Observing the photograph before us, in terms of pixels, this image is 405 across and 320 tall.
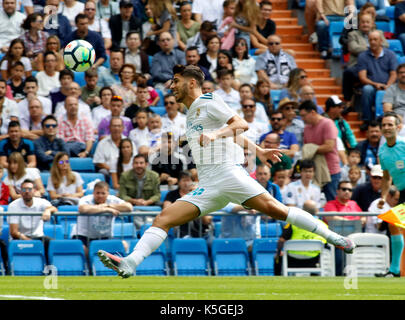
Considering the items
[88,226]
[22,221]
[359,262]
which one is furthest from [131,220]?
[359,262]

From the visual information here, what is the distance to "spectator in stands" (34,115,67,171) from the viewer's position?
1636 cm

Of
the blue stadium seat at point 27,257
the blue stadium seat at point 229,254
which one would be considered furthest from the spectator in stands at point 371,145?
the blue stadium seat at point 27,257

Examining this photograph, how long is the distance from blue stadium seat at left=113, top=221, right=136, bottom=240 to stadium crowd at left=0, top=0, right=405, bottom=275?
190mm

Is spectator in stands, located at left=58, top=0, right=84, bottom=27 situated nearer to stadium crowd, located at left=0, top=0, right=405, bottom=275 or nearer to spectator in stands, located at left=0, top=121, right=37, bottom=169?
stadium crowd, located at left=0, top=0, right=405, bottom=275

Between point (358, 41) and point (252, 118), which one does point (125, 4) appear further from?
point (358, 41)

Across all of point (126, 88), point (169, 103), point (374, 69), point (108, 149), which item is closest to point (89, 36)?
point (126, 88)

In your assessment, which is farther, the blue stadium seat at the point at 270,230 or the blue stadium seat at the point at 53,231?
the blue stadium seat at the point at 270,230

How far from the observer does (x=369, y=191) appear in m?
15.9

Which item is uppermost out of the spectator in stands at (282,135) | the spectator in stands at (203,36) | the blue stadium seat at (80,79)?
the spectator in stands at (203,36)

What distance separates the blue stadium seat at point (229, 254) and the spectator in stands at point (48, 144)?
3.92 m

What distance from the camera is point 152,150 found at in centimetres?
1658

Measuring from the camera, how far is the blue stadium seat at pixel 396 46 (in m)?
21.0

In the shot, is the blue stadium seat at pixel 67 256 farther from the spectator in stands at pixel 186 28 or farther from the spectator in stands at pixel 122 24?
the spectator in stands at pixel 186 28
